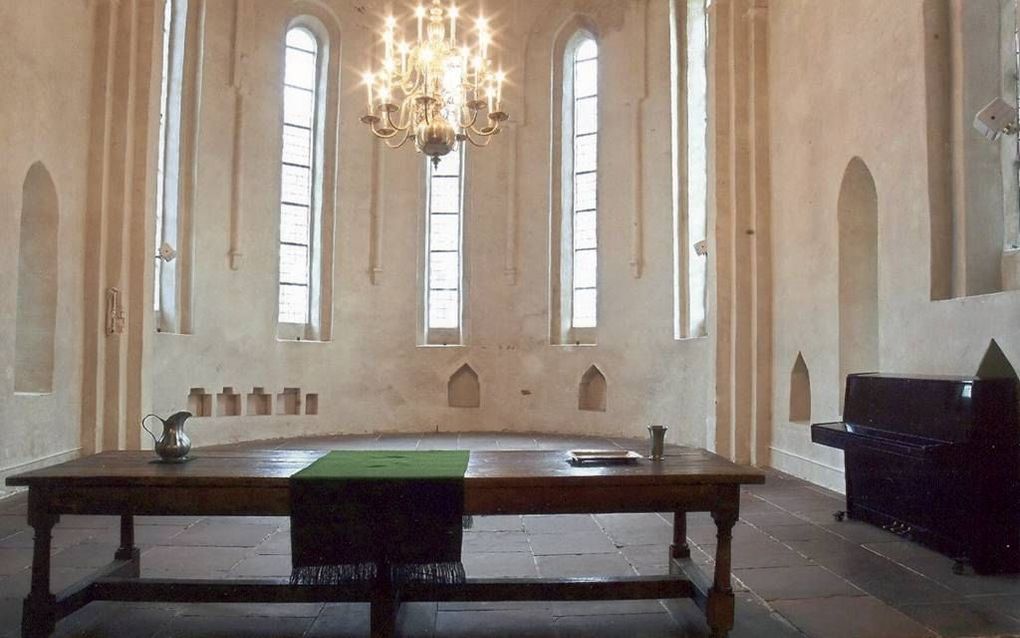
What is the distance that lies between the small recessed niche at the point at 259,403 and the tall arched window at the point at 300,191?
36.9 inches

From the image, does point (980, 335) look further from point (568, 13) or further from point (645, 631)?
point (568, 13)

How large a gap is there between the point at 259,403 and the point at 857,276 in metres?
7.82

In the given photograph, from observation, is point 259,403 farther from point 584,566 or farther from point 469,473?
point 469,473

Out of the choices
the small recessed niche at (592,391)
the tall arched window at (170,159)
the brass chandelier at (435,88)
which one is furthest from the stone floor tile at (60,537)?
the small recessed niche at (592,391)

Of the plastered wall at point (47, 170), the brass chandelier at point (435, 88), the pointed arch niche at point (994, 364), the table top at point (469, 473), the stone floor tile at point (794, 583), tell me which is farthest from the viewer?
the plastered wall at point (47, 170)

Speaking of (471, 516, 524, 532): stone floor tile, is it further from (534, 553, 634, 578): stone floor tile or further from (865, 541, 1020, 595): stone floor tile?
(865, 541, 1020, 595): stone floor tile

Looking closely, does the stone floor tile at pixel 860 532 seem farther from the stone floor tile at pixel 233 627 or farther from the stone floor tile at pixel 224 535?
the stone floor tile at pixel 224 535

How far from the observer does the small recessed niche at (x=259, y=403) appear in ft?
35.0

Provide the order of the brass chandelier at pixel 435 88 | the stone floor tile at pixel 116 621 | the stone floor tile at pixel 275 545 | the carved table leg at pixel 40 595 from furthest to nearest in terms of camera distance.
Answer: the brass chandelier at pixel 435 88 → the stone floor tile at pixel 275 545 → the stone floor tile at pixel 116 621 → the carved table leg at pixel 40 595

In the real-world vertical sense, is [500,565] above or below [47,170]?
below

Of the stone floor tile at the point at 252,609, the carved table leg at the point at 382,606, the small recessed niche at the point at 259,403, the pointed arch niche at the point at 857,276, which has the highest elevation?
the pointed arch niche at the point at 857,276

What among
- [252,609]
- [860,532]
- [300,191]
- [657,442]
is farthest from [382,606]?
[300,191]

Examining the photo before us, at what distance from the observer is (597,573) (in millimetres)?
4508

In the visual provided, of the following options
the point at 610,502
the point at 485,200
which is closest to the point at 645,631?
the point at 610,502
